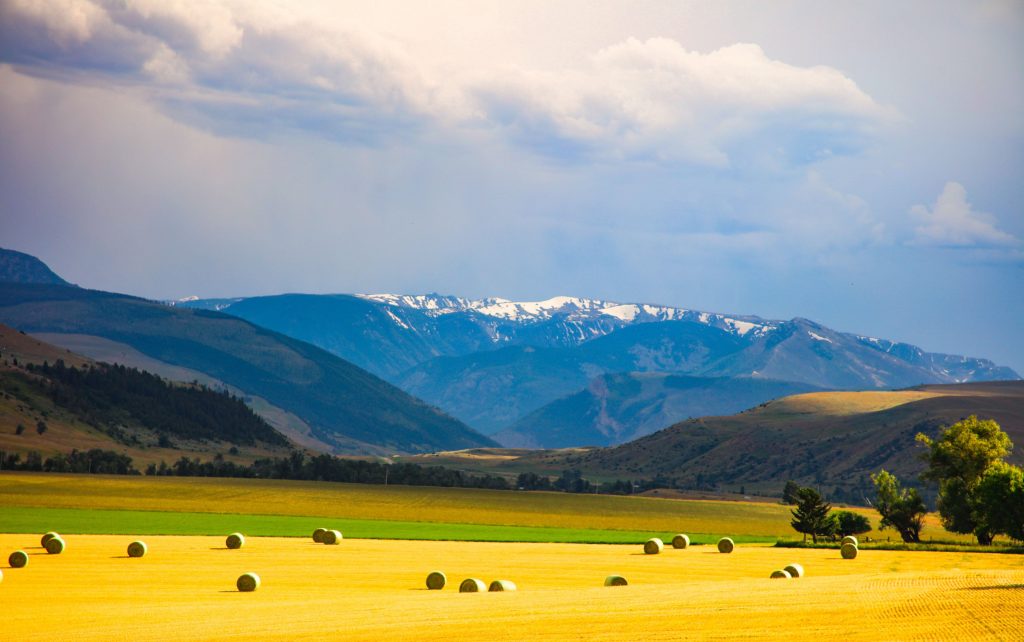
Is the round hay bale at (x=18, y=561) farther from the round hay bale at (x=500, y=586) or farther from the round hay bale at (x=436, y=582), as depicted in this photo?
the round hay bale at (x=500, y=586)

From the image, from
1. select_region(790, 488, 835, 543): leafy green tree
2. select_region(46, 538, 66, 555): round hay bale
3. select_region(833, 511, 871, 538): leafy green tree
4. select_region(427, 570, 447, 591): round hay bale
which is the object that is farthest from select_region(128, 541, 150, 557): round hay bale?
select_region(833, 511, 871, 538): leafy green tree

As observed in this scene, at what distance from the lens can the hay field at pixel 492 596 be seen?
131ft

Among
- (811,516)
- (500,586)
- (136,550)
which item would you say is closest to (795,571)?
(500,586)

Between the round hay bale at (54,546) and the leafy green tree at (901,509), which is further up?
the leafy green tree at (901,509)

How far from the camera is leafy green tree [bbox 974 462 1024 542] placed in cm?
8106

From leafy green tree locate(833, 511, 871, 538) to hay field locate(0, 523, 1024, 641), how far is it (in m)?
29.3

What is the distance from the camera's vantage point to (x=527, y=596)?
50.2m

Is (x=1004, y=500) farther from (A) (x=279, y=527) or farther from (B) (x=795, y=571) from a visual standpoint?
(A) (x=279, y=527)

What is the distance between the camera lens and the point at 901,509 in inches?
3996

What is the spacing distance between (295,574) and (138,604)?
1246 centimetres

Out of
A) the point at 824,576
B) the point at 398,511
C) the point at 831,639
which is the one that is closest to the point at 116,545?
the point at 824,576

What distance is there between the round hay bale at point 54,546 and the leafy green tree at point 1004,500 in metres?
62.3

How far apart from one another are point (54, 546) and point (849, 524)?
71383 mm

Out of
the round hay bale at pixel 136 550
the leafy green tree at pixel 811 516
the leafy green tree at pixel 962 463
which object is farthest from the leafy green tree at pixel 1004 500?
the round hay bale at pixel 136 550
